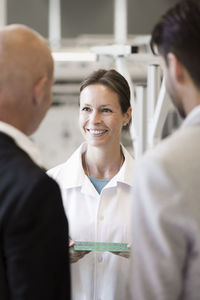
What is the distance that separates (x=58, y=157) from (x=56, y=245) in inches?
193

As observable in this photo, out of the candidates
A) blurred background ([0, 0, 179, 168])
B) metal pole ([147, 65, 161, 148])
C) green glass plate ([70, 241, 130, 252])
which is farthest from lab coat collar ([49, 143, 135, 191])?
blurred background ([0, 0, 179, 168])

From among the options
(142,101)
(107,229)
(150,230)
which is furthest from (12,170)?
(142,101)

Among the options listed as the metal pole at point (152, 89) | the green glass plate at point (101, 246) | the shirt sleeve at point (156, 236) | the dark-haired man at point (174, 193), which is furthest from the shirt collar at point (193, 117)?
the metal pole at point (152, 89)

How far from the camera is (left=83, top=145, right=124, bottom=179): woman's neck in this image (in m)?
2.22

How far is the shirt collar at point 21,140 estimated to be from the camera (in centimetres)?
118

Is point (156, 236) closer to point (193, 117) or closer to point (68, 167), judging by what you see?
point (193, 117)

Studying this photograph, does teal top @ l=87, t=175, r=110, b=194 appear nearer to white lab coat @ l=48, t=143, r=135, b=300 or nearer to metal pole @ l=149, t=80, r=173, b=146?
white lab coat @ l=48, t=143, r=135, b=300

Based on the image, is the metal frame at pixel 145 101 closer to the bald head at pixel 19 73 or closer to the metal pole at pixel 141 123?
the metal pole at pixel 141 123

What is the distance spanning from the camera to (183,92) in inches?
45.3

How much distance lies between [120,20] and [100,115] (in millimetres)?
4159

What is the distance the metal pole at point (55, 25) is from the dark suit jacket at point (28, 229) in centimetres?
507

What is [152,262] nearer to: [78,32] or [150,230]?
[150,230]

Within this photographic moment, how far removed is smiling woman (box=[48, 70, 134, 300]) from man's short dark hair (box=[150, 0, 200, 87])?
1.00 m

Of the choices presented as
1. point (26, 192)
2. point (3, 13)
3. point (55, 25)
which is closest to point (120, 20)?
point (55, 25)
